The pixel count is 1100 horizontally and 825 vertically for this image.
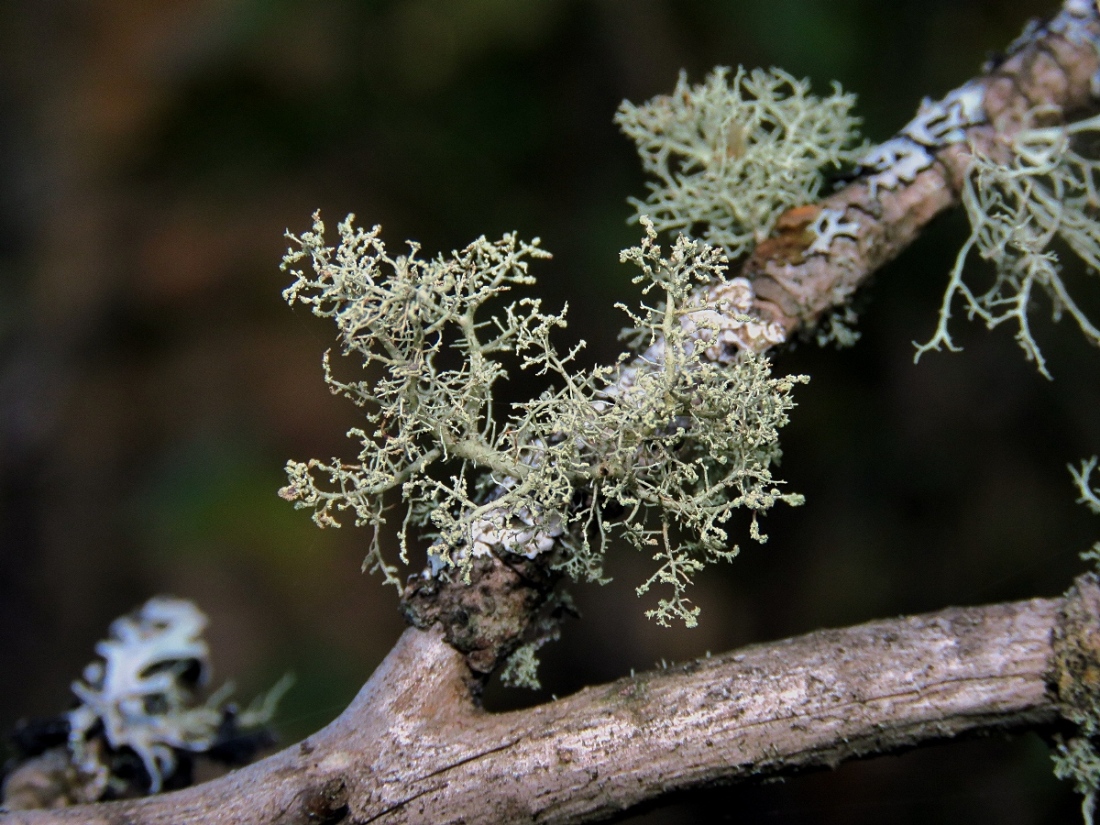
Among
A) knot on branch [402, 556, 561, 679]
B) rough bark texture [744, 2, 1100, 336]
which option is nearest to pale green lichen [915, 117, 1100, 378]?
rough bark texture [744, 2, 1100, 336]

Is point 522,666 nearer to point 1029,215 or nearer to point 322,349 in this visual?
point 1029,215

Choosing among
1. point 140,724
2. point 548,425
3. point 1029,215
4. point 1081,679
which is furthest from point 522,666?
point 1029,215

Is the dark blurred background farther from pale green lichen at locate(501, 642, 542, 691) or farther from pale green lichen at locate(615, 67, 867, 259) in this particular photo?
pale green lichen at locate(501, 642, 542, 691)

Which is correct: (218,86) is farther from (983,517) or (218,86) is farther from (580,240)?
(983,517)

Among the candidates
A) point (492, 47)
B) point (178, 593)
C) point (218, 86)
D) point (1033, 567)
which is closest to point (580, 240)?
point (492, 47)

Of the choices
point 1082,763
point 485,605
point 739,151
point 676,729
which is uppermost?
point 739,151

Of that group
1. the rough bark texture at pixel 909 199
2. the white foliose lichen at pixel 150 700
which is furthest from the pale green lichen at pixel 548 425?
the white foliose lichen at pixel 150 700
